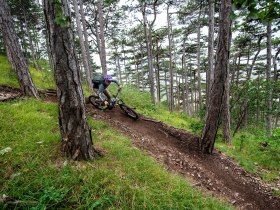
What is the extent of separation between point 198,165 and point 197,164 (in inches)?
1.7

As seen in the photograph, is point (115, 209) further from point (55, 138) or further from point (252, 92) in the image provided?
point (252, 92)

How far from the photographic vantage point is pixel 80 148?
9.66ft

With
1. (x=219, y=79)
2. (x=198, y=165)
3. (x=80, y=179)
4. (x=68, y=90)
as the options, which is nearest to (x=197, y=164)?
(x=198, y=165)

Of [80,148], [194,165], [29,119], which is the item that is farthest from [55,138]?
[194,165]

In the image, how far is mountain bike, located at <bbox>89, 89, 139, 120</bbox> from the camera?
21.9 ft

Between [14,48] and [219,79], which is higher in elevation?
[14,48]

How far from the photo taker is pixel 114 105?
6.77 m

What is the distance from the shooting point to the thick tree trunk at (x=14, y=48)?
5.41 m

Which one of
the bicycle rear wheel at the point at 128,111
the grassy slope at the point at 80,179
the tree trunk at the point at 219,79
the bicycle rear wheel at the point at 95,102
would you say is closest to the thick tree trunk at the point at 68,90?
the grassy slope at the point at 80,179

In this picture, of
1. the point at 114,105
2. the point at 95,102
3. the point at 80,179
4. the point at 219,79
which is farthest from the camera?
the point at 95,102

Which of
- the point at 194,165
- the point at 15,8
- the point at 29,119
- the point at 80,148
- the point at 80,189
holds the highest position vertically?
the point at 15,8

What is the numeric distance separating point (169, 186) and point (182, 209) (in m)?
0.43

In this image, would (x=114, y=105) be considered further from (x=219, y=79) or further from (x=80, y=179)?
(x=80, y=179)

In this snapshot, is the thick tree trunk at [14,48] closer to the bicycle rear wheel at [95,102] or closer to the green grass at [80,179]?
the bicycle rear wheel at [95,102]
